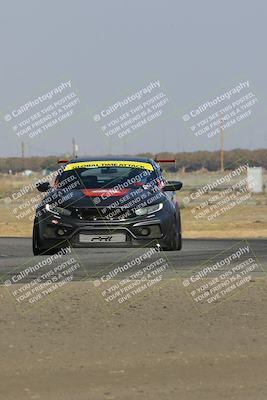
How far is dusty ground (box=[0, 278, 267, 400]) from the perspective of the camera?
7.75m

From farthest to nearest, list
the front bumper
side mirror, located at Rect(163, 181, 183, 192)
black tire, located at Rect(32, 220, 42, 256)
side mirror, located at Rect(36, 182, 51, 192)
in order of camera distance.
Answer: side mirror, located at Rect(36, 182, 51, 192), side mirror, located at Rect(163, 181, 183, 192), black tire, located at Rect(32, 220, 42, 256), the front bumper

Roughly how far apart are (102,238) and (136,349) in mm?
7422

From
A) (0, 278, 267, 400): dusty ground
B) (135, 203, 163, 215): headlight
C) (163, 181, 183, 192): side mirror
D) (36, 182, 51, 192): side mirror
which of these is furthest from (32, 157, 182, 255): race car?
(0, 278, 267, 400): dusty ground

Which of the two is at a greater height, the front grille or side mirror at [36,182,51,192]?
side mirror at [36,182,51,192]

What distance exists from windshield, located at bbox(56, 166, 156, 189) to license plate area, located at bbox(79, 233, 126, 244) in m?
0.90

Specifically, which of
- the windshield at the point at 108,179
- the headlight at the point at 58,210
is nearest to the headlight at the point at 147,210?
the windshield at the point at 108,179

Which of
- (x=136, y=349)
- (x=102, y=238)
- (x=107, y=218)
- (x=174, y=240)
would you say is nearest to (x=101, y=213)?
(x=107, y=218)

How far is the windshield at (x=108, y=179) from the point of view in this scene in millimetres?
17125

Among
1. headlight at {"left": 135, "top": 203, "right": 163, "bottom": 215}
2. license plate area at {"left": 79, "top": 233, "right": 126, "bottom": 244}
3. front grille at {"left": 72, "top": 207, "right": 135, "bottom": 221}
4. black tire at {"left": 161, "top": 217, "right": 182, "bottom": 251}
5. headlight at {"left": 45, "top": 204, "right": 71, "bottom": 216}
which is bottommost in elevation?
black tire at {"left": 161, "top": 217, "right": 182, "bottom": 251}

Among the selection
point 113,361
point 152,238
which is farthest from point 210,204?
point 113,361

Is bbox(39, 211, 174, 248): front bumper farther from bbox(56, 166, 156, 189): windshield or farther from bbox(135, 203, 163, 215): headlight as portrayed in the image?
bbox(56, 166, 156, 189): windshield

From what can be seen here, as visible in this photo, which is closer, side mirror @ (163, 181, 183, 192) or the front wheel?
the front wheel

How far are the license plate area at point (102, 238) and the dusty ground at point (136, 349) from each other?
4.31 metres

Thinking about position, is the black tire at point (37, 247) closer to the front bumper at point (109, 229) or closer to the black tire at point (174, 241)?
the front bumper at point (109, 229)
